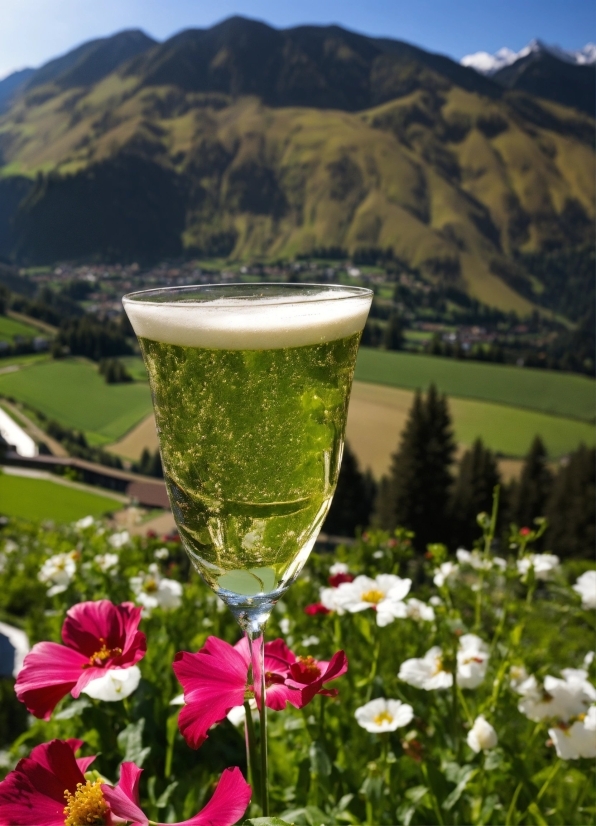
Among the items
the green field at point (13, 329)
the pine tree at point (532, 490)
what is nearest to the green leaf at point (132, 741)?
the pine tree at point (532, 490)

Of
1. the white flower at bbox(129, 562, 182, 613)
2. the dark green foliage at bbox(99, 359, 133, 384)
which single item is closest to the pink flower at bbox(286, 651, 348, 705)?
the white flower at bbox(129, 562, 182, 613)

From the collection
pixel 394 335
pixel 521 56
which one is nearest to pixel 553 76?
pixel 521 56

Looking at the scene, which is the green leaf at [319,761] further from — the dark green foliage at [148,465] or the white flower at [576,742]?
the dark green foliage at [148,465]

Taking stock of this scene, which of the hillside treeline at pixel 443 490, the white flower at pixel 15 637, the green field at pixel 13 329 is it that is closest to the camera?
the white flower at pixel 15 637

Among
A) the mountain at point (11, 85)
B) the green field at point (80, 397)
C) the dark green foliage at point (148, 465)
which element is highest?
the mountain at point (11, 85)

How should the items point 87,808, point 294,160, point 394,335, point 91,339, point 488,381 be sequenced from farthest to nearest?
1. point 294,160
2. point 394,335
3. point 488,381
4. point 91,339
5. point 87,808

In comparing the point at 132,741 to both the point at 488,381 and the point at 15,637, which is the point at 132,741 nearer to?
the point at 15,637
